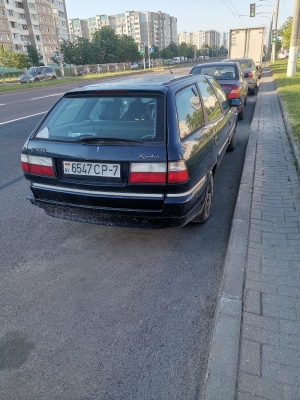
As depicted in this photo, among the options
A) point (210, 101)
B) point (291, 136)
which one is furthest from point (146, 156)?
point (291, 136)

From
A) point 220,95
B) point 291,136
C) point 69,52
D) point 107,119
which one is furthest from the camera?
point 69,52

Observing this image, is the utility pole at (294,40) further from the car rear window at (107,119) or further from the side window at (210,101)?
the car rear window at (107,119)

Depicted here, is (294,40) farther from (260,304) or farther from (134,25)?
(134,25)

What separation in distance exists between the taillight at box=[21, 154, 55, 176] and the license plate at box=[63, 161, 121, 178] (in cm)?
19

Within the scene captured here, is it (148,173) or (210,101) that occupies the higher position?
(210,101)

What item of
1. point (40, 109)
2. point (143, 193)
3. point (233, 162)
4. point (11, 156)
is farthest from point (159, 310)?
point (40, 109)

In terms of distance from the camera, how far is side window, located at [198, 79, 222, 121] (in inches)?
165

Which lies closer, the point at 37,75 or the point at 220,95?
the point at 220,95

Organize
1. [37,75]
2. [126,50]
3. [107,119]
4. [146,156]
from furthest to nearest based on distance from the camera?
[126,50]
[37,75]
[107,119]
[146,156]

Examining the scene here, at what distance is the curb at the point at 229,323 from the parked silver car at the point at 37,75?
3637cm

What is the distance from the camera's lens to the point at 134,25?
15425 centimetres

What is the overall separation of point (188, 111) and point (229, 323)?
2106 mm

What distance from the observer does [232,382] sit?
1.91 m

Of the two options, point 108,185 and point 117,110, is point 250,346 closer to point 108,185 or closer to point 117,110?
point 108,185
